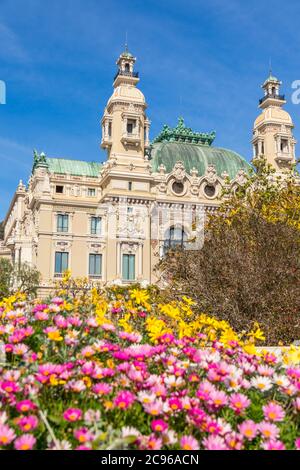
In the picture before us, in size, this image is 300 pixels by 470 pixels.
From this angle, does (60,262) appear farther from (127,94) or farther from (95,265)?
(127,94)

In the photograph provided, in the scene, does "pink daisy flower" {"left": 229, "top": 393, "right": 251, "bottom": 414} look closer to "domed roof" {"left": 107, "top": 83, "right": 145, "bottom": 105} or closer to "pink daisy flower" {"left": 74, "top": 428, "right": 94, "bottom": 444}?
"pink daisy flower" {"left": 74, "top": 428, "right": 94, "bottom": 444}

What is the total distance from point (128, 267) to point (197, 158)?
20105 mm

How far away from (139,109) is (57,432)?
57884 millimetres

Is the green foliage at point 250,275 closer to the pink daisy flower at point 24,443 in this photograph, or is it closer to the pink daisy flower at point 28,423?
the pink daisy flower at point 28,423

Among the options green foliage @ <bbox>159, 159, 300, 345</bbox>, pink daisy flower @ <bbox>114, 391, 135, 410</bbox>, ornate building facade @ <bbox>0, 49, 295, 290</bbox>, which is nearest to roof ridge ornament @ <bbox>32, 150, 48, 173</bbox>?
ornate building facade @ <bbox>0, 49, 295, 290</bbox>

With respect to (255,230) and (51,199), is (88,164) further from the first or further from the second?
(255,230)

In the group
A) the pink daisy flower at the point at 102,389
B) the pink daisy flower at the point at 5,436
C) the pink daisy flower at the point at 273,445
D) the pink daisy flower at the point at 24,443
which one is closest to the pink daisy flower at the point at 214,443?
the pink daisy flower at the point at 273,445

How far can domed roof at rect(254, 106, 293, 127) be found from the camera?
6506cm

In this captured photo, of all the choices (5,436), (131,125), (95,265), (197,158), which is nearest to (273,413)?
(5,436)

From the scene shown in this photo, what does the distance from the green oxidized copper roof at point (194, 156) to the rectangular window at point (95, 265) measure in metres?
14.1

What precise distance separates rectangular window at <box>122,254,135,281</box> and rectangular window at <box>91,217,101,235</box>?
4.22 metres

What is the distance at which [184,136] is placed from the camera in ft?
233

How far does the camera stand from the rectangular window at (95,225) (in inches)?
2195
